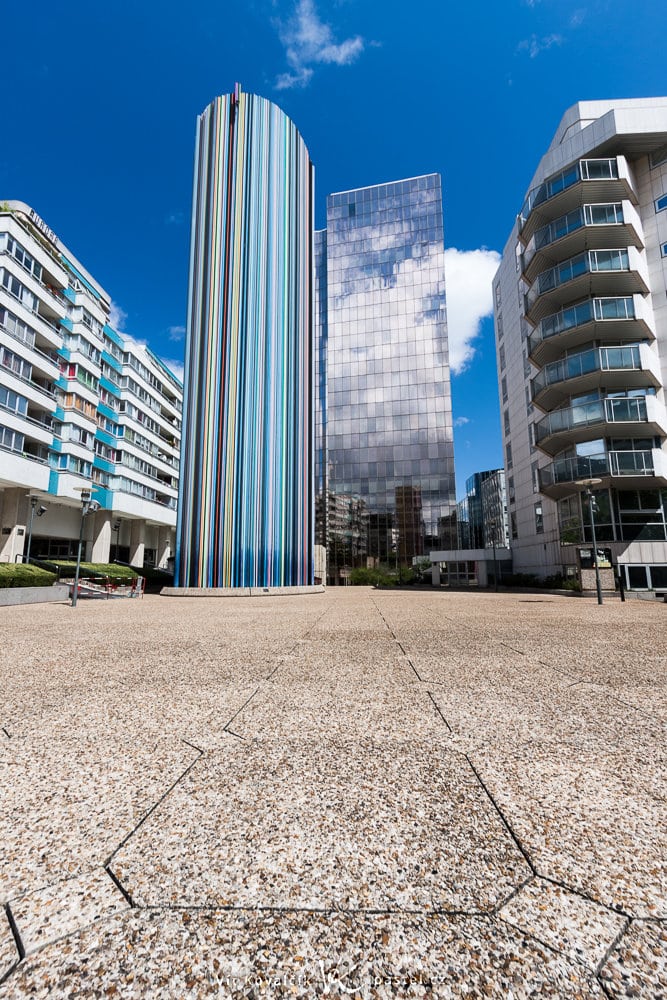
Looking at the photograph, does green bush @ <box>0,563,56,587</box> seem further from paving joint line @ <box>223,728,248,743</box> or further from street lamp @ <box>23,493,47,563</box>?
paving joint line @ <box>223,728,248,743</box>

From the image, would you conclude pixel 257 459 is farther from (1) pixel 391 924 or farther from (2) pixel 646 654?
(1) pixel 391 924

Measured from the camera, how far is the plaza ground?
4.70 feet

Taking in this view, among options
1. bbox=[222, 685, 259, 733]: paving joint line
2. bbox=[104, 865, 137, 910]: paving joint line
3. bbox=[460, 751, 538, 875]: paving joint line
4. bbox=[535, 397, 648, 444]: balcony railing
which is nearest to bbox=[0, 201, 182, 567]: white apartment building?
bbox=[222, 685, 259, 733]: paving joint line

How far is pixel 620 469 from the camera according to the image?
26250 millimetres

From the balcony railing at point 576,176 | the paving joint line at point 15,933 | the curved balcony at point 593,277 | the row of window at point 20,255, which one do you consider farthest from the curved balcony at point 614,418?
the row of window at point 20,255

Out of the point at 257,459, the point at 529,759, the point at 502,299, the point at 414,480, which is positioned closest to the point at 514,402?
the point at 502,299

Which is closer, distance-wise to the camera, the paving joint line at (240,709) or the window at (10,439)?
the paving joint line at (240,709)

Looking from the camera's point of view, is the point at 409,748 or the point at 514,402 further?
the point at 514,402

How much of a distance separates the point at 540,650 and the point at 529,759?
198 inches

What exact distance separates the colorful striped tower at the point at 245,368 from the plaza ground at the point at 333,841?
2648cm

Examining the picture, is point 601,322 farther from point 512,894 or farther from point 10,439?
point 10,439

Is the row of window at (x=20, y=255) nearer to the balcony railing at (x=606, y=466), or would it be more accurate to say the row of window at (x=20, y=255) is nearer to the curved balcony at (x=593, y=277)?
the curved balcony at (x=593, y=277)

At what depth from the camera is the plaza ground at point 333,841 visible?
1.43m

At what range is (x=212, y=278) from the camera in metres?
32.8
